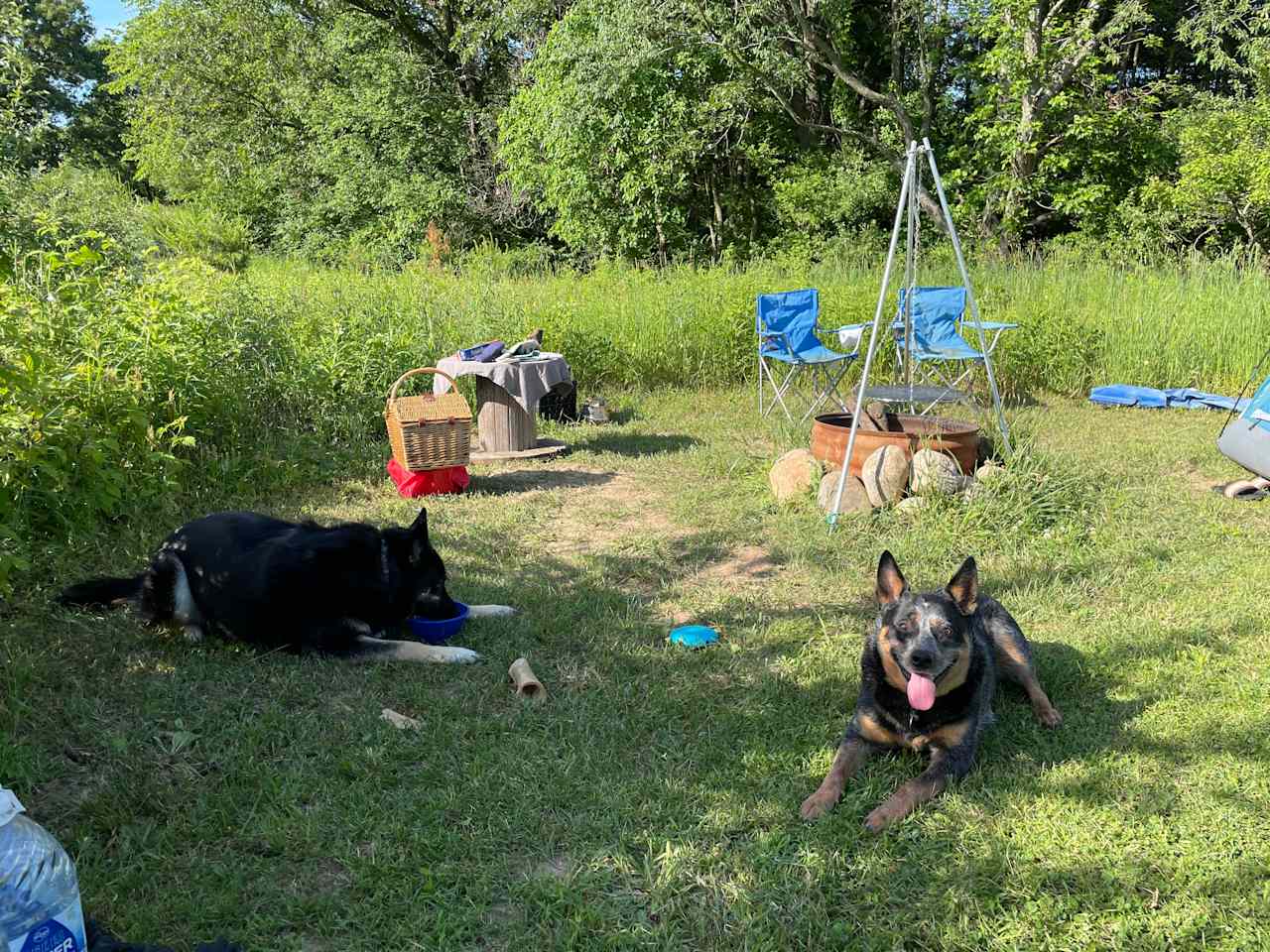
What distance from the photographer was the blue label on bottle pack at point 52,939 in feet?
4.88

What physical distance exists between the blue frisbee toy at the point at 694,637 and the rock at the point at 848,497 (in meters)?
1.86

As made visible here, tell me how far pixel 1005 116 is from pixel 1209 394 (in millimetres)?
8227

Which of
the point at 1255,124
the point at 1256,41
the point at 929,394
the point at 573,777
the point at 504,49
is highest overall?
the point at 504,49

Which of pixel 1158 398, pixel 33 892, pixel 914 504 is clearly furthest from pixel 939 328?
pixel 33 892

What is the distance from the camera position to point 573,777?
265 centimetres

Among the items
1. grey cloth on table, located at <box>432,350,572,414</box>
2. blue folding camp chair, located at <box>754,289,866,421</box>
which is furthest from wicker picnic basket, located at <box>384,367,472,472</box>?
blue folding camp chair, located at <box>754,289,866,421</box>

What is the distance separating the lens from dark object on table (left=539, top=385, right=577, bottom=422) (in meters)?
8.27

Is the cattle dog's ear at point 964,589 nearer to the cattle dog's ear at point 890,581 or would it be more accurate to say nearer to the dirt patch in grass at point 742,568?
the cattle dog's ear at point 890,581

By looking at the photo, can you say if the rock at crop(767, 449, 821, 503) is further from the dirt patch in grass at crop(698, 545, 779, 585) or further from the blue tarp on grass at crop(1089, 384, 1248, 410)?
the blue tarp on grass at crop(1089, 384, 1248, 410)

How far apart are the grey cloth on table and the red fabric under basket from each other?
0.92 meters

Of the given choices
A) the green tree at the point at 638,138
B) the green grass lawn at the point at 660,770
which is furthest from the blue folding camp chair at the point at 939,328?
the green tree at the point at 638,138

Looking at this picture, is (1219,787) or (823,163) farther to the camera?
(823,163)

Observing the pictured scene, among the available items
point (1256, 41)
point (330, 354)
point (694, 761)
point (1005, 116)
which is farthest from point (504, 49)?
point (694, 761)

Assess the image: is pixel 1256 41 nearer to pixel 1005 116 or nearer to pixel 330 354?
pixel 1005 116
